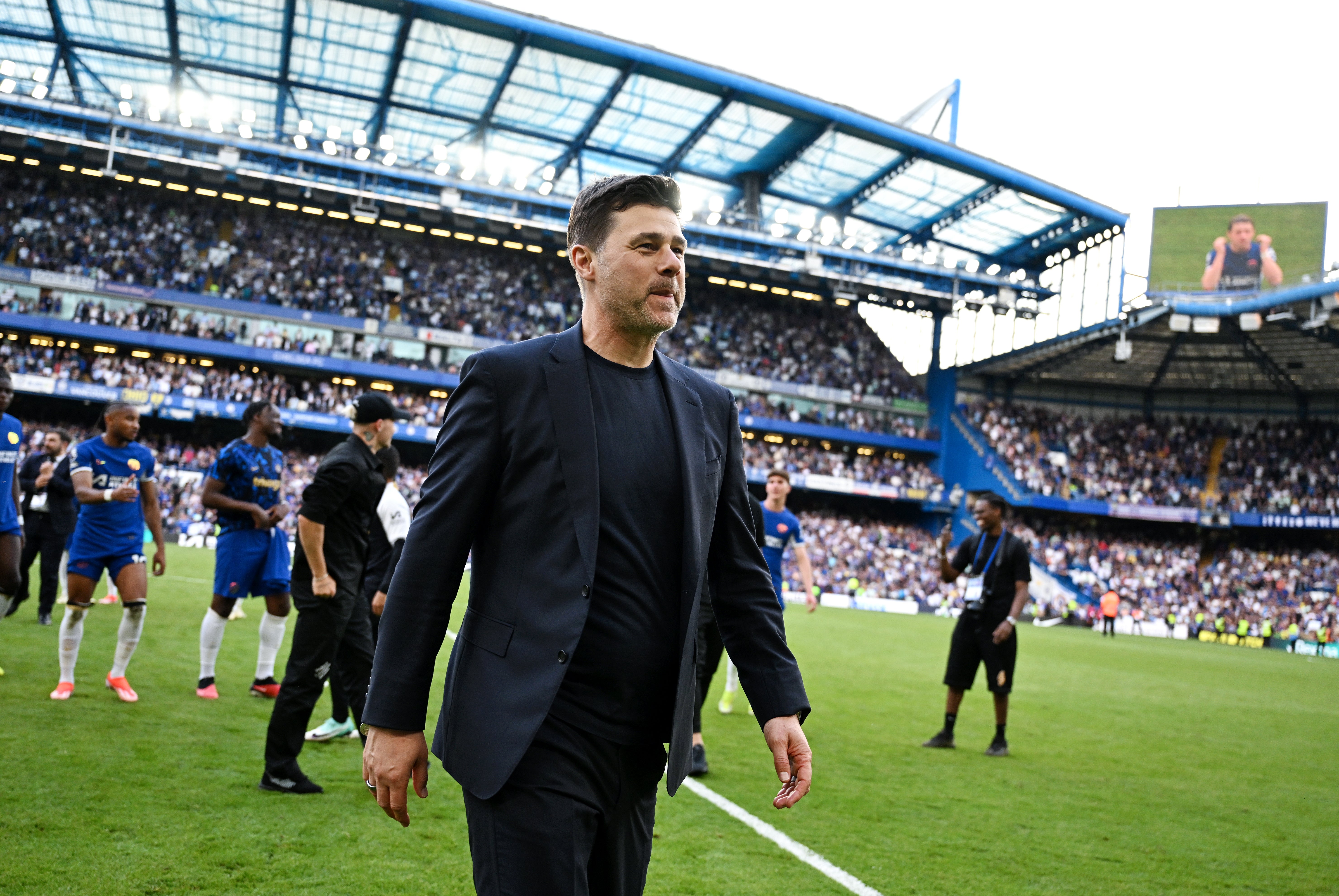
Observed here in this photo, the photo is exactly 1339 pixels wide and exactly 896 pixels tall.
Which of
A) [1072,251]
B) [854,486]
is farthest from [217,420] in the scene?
[1072,251]

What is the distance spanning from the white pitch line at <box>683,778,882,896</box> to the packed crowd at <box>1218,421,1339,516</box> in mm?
42163

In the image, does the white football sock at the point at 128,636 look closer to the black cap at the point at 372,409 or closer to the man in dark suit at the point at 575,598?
the black cap at the point at 372,409

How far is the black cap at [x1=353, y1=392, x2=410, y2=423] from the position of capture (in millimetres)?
6121

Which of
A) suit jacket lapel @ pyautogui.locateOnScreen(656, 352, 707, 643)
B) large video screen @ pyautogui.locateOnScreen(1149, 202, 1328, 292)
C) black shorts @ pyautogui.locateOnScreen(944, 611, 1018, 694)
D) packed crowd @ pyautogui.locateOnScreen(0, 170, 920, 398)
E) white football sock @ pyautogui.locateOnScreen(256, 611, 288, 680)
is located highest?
large video screen @ pyautogui.locateOnScreen(1149, 202, 1328, 292)

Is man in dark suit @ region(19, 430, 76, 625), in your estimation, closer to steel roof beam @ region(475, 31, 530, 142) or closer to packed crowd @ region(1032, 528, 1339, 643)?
steel roof beam @ region(475, 31, 530, 142)

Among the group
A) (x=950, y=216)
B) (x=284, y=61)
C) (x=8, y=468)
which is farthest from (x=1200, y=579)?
(x=8, y=468)

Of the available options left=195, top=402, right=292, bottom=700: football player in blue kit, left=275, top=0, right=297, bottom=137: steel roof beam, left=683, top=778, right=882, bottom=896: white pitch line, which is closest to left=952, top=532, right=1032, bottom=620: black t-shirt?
left=683, top=778, right=882, bottom=896: white pitch line

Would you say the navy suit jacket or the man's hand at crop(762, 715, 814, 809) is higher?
the navy suit jacket

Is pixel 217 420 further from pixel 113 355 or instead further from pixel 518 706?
pixel 518 706

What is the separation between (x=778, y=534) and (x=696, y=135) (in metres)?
32.3

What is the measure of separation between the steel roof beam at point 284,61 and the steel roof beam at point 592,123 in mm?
10950

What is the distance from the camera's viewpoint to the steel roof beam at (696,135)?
36781 millimetres

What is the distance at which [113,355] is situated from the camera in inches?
1603

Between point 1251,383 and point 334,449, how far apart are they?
1929 inches
